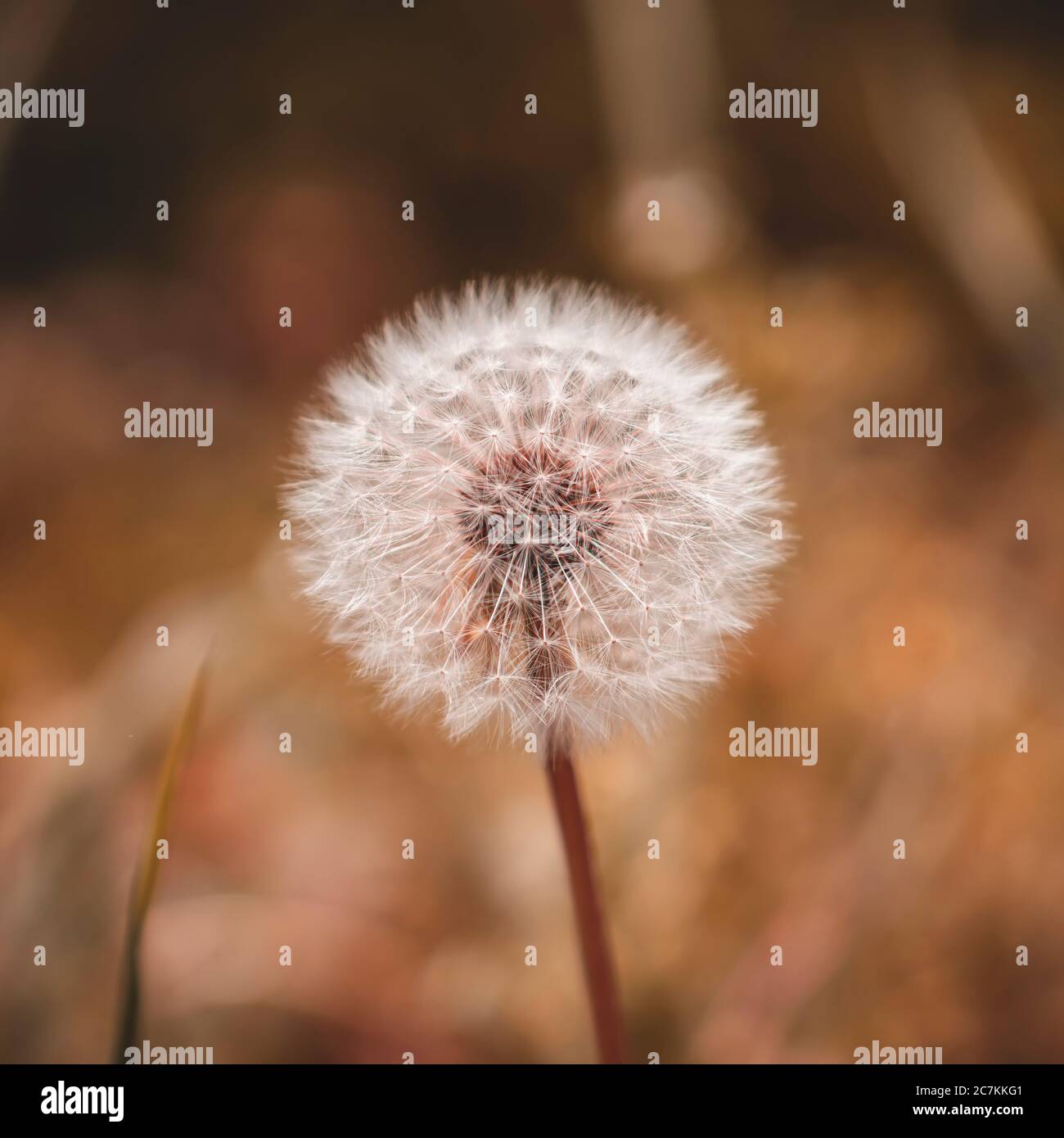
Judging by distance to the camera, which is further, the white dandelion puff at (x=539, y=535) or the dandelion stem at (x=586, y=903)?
the white dandelion puff at (x=539, y=535)

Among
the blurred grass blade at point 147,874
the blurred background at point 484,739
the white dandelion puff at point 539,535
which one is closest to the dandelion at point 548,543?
the white dandelion puff at point 539,535

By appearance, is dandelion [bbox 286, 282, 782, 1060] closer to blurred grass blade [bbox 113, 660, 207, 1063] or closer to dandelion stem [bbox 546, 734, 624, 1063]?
dandelion stem [bbox 546, 734, 624, 1063]

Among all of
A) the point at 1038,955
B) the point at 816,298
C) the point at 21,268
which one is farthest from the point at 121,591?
the point at 1038,955

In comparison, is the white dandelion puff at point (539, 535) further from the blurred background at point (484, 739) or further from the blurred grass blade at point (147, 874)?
the blurred grass blade at point (147, 874)

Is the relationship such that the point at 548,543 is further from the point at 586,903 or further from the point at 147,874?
the point at 147,874

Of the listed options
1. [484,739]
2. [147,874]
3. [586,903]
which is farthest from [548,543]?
[147,874]

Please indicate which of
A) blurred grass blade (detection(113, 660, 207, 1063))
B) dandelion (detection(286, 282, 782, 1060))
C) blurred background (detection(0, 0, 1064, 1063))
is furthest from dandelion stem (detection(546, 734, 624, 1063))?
blurred grass blade (detection(113, 660, 207, 1063))
